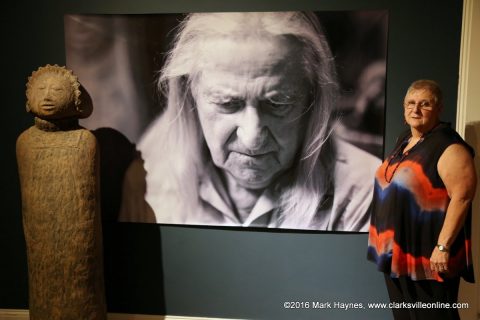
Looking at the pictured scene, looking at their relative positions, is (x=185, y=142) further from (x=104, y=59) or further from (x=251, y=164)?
(x=104, y=59)

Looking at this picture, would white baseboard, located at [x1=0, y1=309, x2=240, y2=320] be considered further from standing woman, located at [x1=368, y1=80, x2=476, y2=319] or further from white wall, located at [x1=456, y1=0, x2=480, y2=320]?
white wall, located at [x1=456, y1=0, x2=480, y2=320]

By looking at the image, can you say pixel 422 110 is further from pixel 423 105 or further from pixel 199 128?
pixel 199 128

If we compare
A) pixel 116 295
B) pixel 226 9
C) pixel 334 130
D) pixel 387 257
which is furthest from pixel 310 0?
pixel 116 295

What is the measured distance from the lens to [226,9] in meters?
2.14

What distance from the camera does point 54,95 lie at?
188cm

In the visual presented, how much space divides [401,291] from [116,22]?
2.00 m

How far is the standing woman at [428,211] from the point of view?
1.58m

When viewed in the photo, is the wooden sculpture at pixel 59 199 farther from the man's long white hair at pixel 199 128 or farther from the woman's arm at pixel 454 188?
the woman's arm at pixel 454 188

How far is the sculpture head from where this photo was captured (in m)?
1.88

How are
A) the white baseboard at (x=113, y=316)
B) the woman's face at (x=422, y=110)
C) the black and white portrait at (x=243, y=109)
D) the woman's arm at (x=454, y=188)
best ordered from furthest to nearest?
the white baseboard at (x=113, y=316) → the black and white portrait at (x=243, y=109) → the woman's face at (x=422, y=110) → the woman's arm at (x=454, y=188)

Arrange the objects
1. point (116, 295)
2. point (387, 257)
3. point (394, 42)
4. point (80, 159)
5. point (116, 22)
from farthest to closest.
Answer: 1. point (116, 295)
2. point (116, 22)
3. point (394, 42)
4. point (80, 159)
5. point (387, 257)

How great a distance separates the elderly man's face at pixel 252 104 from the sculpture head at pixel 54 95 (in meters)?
0.61

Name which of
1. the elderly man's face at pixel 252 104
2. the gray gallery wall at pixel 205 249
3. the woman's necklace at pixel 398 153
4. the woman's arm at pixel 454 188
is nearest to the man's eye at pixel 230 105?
the elderly man's face at pixel 252 104

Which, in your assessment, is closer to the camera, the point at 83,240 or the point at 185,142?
the point at 83,240
